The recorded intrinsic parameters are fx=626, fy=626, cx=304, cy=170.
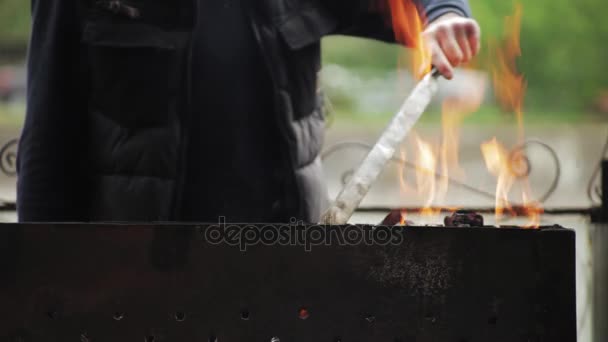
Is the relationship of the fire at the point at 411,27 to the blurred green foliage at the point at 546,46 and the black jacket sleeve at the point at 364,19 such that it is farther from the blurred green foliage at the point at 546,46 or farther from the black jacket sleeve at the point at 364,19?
the blurred green foliage at the point at 546,46

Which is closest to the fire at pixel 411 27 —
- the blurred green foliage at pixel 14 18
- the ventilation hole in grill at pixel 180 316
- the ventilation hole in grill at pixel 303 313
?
the ventilation hole in grill at pixel 303 313

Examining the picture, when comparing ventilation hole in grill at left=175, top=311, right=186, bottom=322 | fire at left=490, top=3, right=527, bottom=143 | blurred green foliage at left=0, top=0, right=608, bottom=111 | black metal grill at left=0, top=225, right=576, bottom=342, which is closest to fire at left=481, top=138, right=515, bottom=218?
fire at left=490, top=3, right=527, bottom=143

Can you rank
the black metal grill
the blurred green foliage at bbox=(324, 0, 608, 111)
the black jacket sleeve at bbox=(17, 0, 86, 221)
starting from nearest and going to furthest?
the black metal grill → the black jacket sleeve at bbox=(17, 0, 86, 221) → the blurred green foliage at bbox=(324, 0, 608, 111)

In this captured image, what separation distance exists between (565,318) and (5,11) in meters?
2.61

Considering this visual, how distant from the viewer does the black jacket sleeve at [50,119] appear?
5.17 ft

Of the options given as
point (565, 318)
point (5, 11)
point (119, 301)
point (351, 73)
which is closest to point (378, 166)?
point (565, 318)

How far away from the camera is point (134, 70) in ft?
5.33

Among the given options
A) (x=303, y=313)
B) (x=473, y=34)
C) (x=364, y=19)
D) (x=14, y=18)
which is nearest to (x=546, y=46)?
(x=364, y=19)

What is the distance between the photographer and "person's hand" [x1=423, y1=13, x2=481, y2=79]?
1460mm

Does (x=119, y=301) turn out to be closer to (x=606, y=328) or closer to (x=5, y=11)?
(x=606, y=328)

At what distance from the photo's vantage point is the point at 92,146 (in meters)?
1.64

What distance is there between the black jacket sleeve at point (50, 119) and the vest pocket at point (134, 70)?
6 cm
